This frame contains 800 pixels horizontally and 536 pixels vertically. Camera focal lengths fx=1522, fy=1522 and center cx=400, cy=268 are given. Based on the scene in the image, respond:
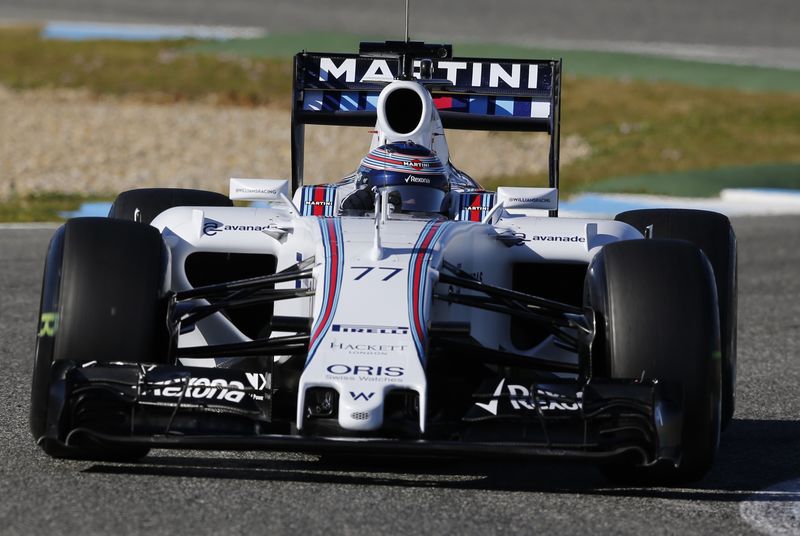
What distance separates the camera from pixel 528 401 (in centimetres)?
573

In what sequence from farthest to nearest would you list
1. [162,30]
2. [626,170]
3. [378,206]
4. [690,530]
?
1. [162,30]
2. [626,170]
3. [378,206]
4. [690,530]

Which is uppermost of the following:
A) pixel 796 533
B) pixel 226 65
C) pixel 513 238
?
pixel 226 65

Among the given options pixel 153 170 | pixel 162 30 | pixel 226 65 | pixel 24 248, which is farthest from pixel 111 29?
pixel 24 248

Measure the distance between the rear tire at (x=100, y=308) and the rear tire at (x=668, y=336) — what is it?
70.1 inches

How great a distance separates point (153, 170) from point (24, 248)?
271 inches

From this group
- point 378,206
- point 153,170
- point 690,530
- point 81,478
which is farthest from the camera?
point 153,170

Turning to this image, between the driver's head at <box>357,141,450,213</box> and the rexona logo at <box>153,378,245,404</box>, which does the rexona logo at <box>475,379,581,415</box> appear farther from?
the driver's head at <box>357,141,450,213</box>

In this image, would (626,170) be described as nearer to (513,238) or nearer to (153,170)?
(153,170)

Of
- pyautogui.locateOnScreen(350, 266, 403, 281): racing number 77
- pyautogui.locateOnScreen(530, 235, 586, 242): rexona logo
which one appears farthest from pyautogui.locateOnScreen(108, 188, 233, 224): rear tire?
pyautogui.locateOnScreen(350, 266, 403, 281): racing number 77

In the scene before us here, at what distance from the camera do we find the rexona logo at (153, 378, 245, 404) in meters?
5.68

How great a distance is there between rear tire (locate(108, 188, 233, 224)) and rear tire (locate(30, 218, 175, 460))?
84.8 inches

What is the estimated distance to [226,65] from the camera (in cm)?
3022

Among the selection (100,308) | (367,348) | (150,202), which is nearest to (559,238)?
(367,348)

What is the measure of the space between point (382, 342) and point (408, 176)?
2.07 meters
